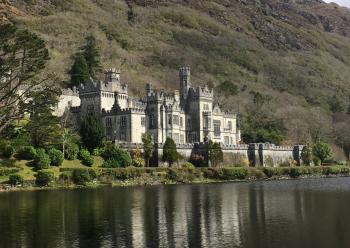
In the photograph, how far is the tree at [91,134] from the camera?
304ft

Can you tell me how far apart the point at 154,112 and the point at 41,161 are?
29798mm

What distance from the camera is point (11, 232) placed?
3953cm

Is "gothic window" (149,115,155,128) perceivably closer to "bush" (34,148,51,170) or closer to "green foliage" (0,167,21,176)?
"bush" (34,148,51,170)

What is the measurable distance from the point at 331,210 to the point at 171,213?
41.3 ft

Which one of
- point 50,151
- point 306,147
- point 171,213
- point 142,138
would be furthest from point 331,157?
point 171,213

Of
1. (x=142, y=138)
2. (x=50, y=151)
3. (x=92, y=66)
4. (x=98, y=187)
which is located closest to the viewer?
(x=98, y=187)

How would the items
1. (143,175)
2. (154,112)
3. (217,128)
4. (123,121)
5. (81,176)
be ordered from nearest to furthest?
(81,176)
(143,175)
(123,121)
(154,112)
(217,128)

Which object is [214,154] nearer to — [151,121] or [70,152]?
[151,121]

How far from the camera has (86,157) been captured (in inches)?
3474

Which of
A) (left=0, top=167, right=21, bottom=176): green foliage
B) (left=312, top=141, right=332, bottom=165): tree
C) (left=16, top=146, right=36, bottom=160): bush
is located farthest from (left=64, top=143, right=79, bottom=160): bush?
(left=312, top=141, right=332, bottom=165): tree

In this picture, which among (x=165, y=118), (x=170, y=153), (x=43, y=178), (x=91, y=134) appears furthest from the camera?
(x=165, y=118)

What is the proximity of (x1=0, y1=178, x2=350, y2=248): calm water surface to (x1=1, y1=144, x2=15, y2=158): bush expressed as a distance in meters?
17.9

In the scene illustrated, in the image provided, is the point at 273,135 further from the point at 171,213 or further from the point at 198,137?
the point at 171,213

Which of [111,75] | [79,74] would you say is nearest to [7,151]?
[111,75]
